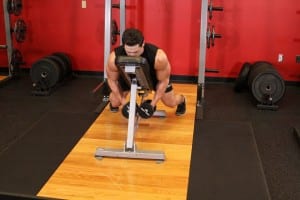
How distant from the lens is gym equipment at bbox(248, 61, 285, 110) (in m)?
4.47

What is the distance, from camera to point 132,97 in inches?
125

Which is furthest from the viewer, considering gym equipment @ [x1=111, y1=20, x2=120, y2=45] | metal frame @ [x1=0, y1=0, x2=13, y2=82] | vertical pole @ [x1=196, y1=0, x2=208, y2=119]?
metal frame @ [x1=0, y1=0, x2=13, y2=82]

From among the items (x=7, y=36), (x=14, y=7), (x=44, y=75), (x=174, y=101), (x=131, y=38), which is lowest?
(x=174, y=101)

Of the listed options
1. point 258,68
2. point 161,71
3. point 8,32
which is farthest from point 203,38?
point 8,32

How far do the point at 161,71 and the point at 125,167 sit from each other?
0.86m

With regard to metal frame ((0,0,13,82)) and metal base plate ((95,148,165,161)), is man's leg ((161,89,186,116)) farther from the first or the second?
metal frame ((0,0,13,82))

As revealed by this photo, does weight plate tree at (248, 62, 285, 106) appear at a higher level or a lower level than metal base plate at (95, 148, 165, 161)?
higher

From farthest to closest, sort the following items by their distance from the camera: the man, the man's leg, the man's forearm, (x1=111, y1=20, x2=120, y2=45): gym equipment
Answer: (x1=111, y1=20, x2=120, y2=45): gym equipment, the man's leg, the man's forearm, the man

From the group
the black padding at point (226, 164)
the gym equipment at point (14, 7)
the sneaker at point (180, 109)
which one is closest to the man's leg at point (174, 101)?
the sneaker at point (180, 109)

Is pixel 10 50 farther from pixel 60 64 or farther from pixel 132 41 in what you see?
pixel 132 41

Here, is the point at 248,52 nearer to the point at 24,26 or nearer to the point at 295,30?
the point at 295,30

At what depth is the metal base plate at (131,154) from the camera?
10.7ft

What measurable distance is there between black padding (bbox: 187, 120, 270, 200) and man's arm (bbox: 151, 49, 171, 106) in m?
0.55

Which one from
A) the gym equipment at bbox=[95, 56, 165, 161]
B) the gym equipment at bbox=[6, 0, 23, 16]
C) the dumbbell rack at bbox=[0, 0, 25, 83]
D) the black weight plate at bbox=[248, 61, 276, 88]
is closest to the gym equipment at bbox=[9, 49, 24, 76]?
the dumbbell rack at bbox=[0, 0, 25, 83]
